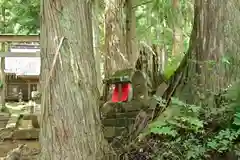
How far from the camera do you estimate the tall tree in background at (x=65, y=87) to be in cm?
423

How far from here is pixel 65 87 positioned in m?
4.25

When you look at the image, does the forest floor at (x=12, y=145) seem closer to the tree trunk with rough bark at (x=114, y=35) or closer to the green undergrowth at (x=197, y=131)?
the tree trunk with rough bark at (x=114, y=35)

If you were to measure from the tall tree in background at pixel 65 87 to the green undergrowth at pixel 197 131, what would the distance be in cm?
82

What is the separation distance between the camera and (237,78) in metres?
5.17

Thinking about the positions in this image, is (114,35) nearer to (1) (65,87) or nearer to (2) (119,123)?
(2) (119,123)

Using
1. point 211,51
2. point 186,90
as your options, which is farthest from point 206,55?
point 186,90

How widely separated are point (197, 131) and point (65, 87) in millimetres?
1570

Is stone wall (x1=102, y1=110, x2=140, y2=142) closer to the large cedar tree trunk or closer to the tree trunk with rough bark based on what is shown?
the large cedar tree trunk

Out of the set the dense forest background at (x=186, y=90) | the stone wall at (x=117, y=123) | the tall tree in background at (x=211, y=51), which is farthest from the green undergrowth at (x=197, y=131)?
the stone wall at (x=117, y=123)

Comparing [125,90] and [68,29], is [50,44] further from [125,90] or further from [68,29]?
[125,90]

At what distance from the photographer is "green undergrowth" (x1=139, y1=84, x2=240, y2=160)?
4445 millimetres

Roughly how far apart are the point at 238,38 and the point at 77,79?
2.26 meters

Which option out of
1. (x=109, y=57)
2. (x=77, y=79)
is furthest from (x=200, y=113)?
(x=109, y=57)

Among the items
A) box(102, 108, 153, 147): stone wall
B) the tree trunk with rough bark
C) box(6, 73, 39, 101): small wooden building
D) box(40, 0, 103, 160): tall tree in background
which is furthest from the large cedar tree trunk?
box(6, 73, 39, 101): small wooden building
